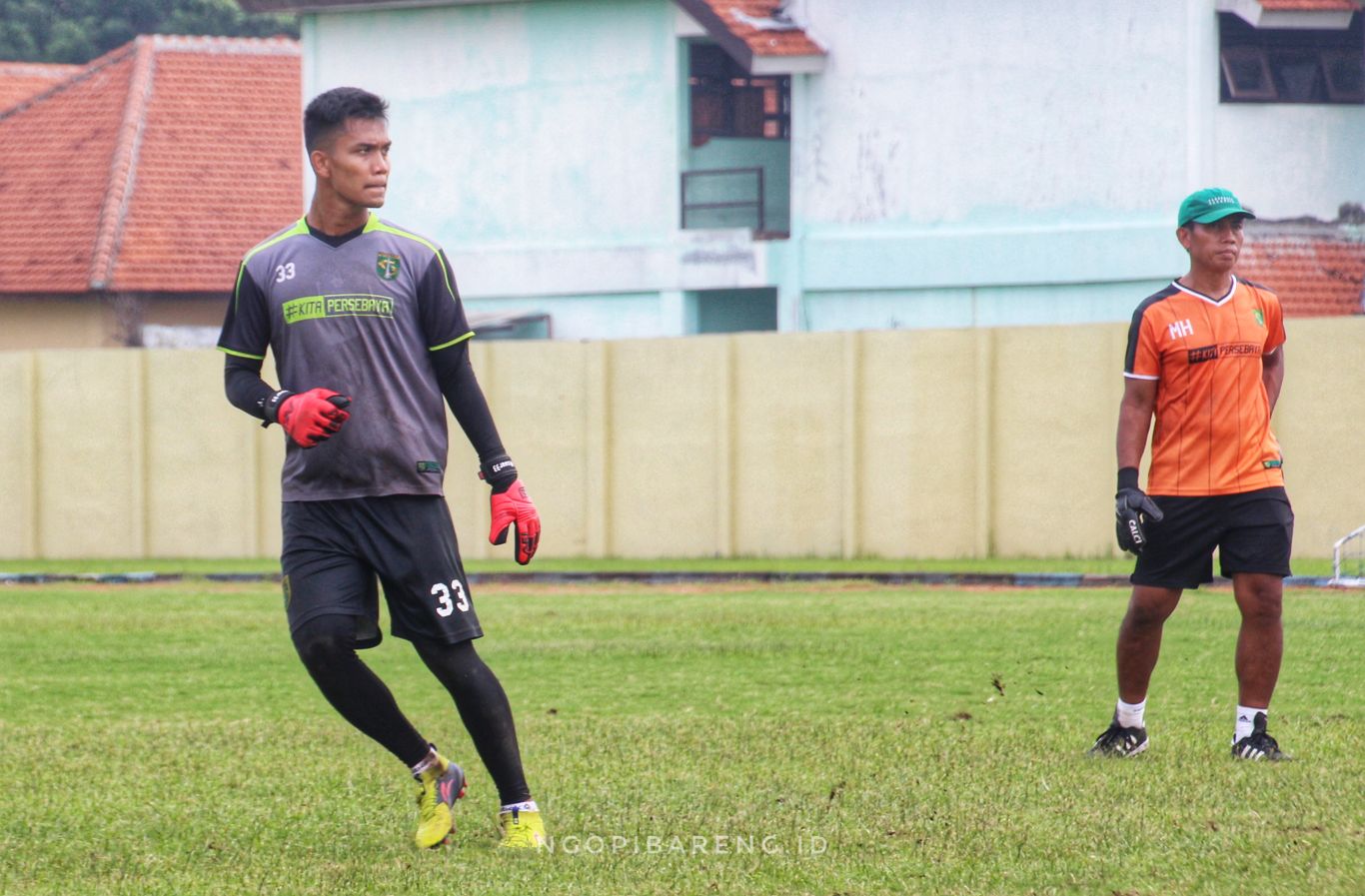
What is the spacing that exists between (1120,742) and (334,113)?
11.4 feet

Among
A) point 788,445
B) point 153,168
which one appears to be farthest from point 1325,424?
point 153,168

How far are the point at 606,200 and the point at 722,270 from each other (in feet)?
6.67

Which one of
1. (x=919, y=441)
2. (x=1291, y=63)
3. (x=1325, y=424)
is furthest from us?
(x=1291, y=63)

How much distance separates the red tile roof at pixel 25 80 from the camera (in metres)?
38.7

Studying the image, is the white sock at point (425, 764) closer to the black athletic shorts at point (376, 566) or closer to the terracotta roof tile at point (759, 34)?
the black athletic shorts at point (376, 566)

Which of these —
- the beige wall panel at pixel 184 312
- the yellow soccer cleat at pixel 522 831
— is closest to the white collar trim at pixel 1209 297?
the yellow soccer cleat at pixel 522 831

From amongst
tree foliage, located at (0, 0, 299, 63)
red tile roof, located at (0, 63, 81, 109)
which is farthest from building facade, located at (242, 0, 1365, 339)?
tree foliage, located at (0, 0, 299, 63)

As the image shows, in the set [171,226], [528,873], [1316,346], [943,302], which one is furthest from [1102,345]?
[171,226]

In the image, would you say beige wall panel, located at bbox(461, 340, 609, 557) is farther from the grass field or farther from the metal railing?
the metal railing

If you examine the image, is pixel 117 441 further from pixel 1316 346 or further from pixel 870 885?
pixel 870 885

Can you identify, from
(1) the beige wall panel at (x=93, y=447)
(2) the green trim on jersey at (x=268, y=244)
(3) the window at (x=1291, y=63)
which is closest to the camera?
(2) the green trim on jersey at (x=268, y=244)

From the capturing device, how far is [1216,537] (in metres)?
7.33

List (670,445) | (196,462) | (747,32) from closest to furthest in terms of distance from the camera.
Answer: (670,445) → (196,462) → (747,32)

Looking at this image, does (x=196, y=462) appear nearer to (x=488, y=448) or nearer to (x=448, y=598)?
(x=488, y=448)
